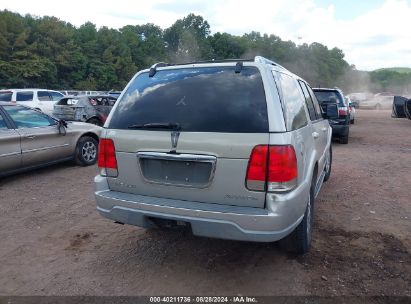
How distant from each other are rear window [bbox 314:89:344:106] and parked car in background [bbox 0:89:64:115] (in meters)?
12.5

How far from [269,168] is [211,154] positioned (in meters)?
0.46

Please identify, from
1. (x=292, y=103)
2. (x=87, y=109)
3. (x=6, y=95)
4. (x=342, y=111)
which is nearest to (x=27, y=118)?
(x=292, y=103)

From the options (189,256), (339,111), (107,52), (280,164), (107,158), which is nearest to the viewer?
(280,164)

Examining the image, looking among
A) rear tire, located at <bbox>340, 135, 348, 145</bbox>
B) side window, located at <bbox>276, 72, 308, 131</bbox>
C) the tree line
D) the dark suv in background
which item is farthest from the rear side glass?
the tree line

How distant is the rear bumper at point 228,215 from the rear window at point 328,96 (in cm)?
862

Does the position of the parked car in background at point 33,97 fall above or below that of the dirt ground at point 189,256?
above

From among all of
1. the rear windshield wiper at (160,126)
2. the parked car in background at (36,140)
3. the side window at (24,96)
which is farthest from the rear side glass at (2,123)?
the side window at (24,96)

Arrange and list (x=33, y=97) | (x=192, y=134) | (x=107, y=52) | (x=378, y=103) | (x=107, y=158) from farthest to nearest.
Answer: (x=107, y=52) → (x=378, y=103) → (x=33, y=97) → (x=107, y=158) → (x=192, y=134)

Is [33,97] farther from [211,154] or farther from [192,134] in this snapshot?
[211,154]

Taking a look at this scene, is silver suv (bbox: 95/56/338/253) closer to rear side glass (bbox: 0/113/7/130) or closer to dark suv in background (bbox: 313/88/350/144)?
rear side glass (bbox: 0/113/7/130)

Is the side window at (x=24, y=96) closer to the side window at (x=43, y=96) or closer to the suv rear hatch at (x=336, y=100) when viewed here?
the side window at (x=43, y=96)

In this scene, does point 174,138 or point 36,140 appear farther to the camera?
point 36,140

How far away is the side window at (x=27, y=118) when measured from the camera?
652 cm

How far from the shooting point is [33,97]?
1817 cm
